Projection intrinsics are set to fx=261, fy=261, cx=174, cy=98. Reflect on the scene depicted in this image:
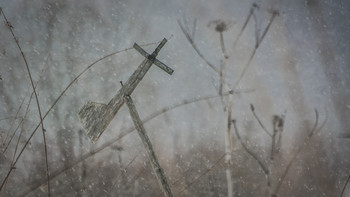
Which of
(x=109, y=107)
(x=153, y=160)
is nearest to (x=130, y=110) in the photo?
(x=109, y=107)

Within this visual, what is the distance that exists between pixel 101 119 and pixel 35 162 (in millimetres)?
9355

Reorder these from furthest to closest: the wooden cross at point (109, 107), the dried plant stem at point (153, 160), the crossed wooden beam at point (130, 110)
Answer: the wooden cross at point (109, 107) → the crossed wooden beam at point (130, 110) → the dried plant stem at point (153, 160)

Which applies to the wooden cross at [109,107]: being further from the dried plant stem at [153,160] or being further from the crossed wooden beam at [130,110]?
the dried plant stem at [153,160]

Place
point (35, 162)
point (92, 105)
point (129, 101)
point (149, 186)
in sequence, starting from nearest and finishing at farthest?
point (129, 101) < point (92, 105) < point (35, 162) < point (149, 186)

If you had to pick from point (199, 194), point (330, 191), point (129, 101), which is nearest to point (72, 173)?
point (199, 194)

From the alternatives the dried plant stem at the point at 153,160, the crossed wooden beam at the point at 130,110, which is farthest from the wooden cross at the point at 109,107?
the dried plant stem at the point at 153,160

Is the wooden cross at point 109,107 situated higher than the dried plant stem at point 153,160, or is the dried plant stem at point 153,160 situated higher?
the wooden cross at point 109,107

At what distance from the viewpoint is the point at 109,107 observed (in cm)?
407

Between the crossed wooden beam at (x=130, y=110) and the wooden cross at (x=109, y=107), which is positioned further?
the wooden cross at (x=109, y=107)

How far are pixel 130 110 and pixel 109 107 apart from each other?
51 cm

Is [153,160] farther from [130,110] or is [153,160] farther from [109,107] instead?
[109,107]

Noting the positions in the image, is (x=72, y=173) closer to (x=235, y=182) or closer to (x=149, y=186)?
(x=149, y=186)

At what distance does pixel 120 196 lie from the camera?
45.6 ft

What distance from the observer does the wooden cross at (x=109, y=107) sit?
3883 millimetres
